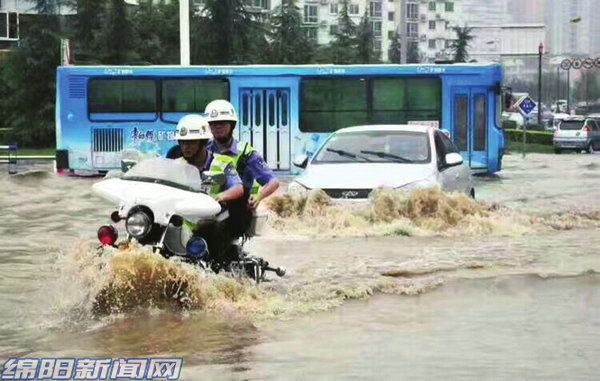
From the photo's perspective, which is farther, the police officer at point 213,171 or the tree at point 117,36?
the tree at point 117,36

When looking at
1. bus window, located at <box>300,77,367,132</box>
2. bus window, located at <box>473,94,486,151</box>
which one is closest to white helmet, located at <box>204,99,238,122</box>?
bus window, located at <box>300,77,367,132</box>

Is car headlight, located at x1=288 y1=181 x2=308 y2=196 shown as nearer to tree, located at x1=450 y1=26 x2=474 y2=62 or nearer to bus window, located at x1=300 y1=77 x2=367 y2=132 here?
bus window, located at x1=300 y1=77 x2=367 y2=132

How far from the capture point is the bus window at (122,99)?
78.8ft

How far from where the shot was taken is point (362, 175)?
1270cm

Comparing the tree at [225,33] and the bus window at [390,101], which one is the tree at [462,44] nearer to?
the tree at [225,33]

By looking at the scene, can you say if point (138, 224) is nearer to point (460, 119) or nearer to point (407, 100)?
point (407, 100)

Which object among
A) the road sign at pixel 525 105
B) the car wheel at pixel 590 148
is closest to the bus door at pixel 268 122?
the road sign at pixel 525 105

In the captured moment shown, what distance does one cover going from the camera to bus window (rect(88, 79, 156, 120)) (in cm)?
2403

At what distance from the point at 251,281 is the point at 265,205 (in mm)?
5736

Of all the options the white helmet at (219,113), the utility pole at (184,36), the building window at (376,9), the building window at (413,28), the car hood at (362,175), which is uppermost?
the building window at (376,9)

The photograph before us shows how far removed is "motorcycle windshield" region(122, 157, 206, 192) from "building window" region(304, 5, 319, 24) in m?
91.6

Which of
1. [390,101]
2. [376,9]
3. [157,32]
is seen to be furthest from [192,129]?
[376,9]

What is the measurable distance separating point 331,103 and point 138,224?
670 inches

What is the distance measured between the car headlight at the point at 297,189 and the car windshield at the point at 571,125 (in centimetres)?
3143
